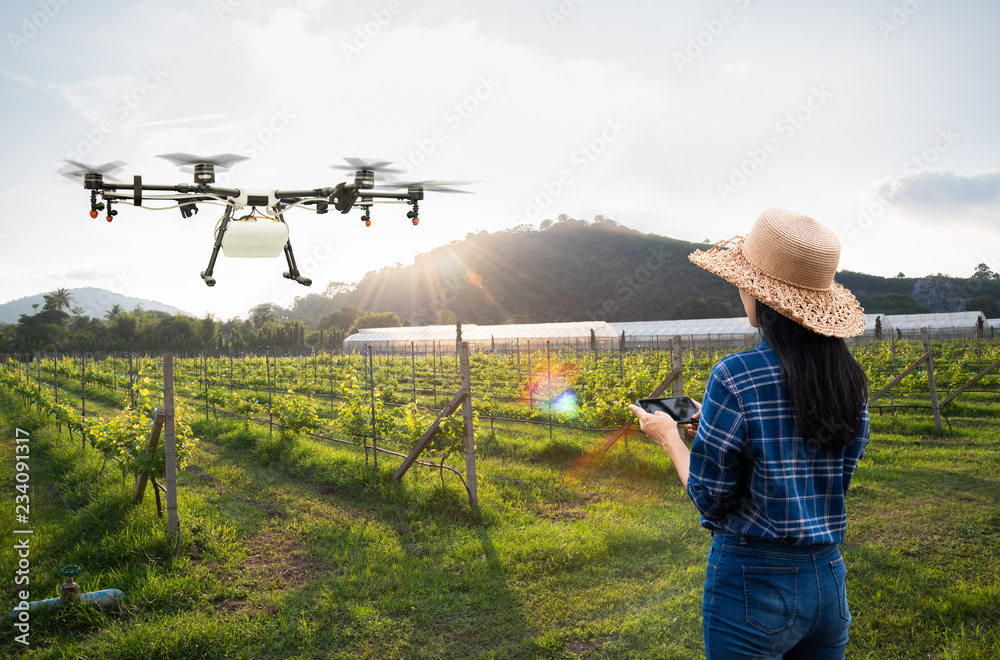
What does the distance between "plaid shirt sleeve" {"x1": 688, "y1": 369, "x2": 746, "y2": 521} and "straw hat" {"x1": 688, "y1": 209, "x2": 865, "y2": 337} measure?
9.3 inches

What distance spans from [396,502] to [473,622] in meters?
2.68

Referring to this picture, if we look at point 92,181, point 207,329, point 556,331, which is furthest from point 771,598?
point 207,329

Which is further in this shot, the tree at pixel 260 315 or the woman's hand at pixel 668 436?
the tree at pixel 260 315

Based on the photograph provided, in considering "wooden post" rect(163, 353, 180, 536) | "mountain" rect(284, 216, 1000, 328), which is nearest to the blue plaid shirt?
"wooden post" rect(163, 353, 180, 536)

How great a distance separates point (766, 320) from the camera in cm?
138

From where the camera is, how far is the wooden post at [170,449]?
4910 mm

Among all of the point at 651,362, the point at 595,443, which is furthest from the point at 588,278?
the point at 595,443

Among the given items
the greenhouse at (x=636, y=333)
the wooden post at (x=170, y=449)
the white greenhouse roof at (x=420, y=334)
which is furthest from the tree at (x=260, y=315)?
the wooden post at (x=170, y=449)

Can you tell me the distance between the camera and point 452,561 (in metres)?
4.66

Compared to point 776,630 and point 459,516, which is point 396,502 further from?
point 776,630

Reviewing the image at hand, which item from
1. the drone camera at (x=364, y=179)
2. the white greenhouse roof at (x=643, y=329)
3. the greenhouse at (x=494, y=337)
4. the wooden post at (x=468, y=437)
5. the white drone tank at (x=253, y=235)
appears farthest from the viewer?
the greenhouse at (x=494, y=337)

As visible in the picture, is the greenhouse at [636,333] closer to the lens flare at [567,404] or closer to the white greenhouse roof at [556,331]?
the white greenhouse roof at [556,331]

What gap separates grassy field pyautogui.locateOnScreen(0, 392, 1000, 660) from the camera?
3.52 meters

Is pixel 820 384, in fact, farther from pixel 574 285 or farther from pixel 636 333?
pixel 574 285
